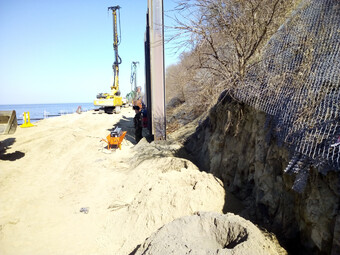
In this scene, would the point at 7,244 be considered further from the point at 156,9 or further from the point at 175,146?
the point at 156,9

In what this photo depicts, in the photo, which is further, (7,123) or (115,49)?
(115,49)

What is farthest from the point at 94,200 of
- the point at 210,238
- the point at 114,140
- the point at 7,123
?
the point at 7,123

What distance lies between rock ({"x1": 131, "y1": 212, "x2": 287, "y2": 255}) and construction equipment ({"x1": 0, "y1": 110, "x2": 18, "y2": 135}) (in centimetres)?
963

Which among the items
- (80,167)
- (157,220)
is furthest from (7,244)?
(80,167)

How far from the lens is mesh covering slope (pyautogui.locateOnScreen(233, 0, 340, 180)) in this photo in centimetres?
342

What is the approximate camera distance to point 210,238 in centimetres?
379

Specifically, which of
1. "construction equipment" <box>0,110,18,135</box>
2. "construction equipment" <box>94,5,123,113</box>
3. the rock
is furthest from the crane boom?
the rock

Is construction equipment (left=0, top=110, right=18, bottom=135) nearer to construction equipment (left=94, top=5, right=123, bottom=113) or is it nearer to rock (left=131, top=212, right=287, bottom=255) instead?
rock (left=131, top=212, right=287, bottom=255)

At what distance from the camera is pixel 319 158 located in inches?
126

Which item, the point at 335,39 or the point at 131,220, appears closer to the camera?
the point at 335,39

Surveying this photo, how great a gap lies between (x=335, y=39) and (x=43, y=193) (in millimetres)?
8432

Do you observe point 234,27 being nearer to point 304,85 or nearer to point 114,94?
point 304,85

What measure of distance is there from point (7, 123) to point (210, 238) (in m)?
10.9

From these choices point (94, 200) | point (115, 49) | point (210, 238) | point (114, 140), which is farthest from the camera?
point (115, 49)
